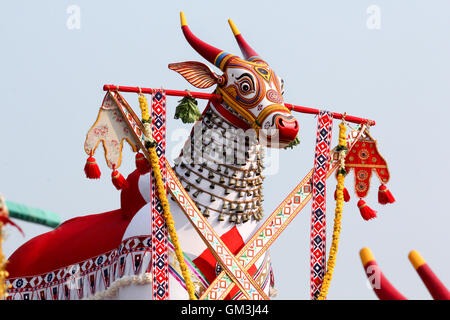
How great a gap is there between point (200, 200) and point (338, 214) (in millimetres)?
1249

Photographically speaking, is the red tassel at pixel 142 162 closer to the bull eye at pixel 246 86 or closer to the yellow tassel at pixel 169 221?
the yellow tassel at pixel 169 221

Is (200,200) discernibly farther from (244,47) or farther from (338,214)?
(244,47)

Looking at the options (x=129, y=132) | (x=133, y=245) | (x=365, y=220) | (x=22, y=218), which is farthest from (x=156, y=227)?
(x=22, y=218)

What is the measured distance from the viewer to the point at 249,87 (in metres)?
8.77

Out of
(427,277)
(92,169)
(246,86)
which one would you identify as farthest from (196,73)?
(427,277)

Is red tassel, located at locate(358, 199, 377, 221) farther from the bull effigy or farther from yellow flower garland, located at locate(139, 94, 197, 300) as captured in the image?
yellow flower garland, located at locate(139, 94, 197, 300)

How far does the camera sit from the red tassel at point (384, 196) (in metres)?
9.41

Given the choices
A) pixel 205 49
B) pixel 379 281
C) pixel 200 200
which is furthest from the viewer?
pixel 205 49

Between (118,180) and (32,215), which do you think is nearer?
(32,215)

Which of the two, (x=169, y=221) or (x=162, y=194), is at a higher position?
(x=162, y=194)

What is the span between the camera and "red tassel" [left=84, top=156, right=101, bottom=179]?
328 inches

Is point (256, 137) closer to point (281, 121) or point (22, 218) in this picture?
point (281, 121)

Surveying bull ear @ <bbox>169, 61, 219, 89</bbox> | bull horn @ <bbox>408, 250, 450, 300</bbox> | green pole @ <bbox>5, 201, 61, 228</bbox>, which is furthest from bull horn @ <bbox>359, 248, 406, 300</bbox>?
bull ear @ <bbox>169, 61, 219, 89</bbox>

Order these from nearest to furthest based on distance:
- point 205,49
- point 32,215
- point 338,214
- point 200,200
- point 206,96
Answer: point 32,215 < point 200,200 < point 206,96 < point 338,214 < point 205,49
